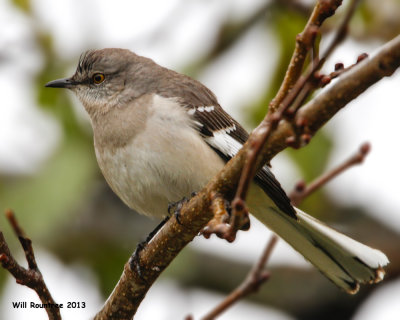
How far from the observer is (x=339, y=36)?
181cm

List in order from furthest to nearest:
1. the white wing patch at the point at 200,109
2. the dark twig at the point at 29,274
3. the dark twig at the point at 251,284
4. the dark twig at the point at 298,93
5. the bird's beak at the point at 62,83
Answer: the bird's beak at the point at 62,83, the white wing patch at the point at 200,109, the dark twig at the point at 251,284, the dark twig at the point at 29,274, the dark twig at the point at 298,93

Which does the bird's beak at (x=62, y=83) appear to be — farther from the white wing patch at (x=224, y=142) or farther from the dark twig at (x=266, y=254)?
the dark twig at (x=266, y=254)

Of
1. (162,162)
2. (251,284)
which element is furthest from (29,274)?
(162,162)

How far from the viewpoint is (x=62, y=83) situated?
4.59m

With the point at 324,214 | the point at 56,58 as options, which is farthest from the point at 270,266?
the point at 56,58

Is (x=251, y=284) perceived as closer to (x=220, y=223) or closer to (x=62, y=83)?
(x=220, y=223)

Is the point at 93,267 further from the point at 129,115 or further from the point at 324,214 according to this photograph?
the point at 324,214

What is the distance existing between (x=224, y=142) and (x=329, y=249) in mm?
910

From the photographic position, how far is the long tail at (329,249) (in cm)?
349

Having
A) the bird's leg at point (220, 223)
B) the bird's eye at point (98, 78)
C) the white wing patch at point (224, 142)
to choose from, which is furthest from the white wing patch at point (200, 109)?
the bird's leg at point (220, 223)

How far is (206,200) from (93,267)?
2793 mm

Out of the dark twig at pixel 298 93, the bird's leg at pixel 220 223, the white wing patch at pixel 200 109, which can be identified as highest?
the white wing patch at pixel 200 109

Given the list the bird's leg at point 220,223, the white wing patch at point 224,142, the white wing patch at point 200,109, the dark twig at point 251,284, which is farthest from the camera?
the white wing patch at point 200,109

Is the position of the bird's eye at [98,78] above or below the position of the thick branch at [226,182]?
above
